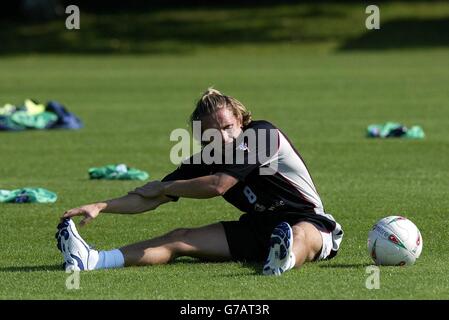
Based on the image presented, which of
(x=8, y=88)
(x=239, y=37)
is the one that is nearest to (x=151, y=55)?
(x=239, y=37)

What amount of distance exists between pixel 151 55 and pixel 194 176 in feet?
132

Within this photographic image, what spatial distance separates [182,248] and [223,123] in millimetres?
1084

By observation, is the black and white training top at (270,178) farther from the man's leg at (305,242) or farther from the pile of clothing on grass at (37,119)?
the pile of clothing on grass at (37,119)

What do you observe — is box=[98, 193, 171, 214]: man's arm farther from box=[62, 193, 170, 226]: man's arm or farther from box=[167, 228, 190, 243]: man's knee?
box=[167, 228, 190, 243]: man's knee

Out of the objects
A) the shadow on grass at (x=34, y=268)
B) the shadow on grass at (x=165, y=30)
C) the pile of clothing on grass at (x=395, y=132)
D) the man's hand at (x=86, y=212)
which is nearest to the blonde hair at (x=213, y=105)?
the man's hand at (x=86, y=212)

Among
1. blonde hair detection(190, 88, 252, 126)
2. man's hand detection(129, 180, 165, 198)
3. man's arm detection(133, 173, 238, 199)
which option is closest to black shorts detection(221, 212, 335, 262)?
man's arm detection(133, 173, 238, 199)

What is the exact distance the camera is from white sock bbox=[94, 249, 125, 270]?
9.65 meters

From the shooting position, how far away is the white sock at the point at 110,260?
9648 mm

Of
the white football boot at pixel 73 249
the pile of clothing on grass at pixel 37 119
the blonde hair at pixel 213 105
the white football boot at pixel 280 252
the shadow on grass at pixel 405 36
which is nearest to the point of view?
the white football boot at pixel 280 252

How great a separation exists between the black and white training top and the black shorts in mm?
34

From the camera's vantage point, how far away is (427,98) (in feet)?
91.9

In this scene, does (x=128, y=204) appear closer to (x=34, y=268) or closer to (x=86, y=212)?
(x=86, y=212)

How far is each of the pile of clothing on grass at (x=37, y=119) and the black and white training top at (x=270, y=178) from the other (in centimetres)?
1309

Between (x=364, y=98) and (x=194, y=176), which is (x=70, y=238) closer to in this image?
(x=194, y=176)
